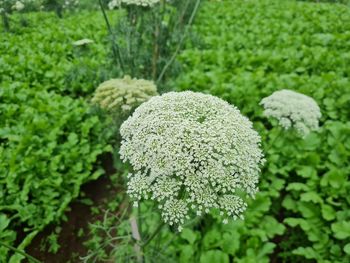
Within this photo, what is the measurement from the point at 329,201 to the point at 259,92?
7.61 feet

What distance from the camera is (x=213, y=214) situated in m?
2.19

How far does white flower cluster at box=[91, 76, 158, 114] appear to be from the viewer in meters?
3.17

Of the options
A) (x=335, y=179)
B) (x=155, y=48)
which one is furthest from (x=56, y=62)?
(x=335, y=179)

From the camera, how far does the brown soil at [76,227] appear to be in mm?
3887

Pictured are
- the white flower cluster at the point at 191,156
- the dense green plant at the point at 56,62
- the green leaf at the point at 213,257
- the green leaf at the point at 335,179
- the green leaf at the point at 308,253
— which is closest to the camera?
the white flower cluster at the point at 191,156

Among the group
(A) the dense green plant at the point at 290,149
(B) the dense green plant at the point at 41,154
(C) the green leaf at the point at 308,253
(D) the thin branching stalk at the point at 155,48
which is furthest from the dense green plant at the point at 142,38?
(C) the green leaf at the point at 308,253

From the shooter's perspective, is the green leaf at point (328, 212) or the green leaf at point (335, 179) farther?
the green leaf at point (335, 179)

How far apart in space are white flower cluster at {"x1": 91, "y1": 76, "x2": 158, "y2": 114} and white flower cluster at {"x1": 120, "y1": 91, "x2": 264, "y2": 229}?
138 centimetres

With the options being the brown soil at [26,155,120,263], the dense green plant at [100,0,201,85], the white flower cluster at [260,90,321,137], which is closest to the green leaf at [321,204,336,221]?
the white flower cluster at [260,90,321,137]

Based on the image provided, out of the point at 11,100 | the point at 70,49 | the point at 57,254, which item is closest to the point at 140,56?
the point at 11,100

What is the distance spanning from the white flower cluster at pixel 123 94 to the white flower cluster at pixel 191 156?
1380mm

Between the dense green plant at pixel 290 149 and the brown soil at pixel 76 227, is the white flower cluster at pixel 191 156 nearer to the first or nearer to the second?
the dense green plant at pixel 290 149

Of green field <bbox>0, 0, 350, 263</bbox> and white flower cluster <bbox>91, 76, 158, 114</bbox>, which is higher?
white flower cluster <bbox>91, 76, 158, 114</bbox>

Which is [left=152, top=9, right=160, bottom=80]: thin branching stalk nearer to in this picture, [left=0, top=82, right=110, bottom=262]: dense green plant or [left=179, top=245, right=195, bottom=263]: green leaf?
[left=0, top=82, right=110, bottom=262]: dense green plant
